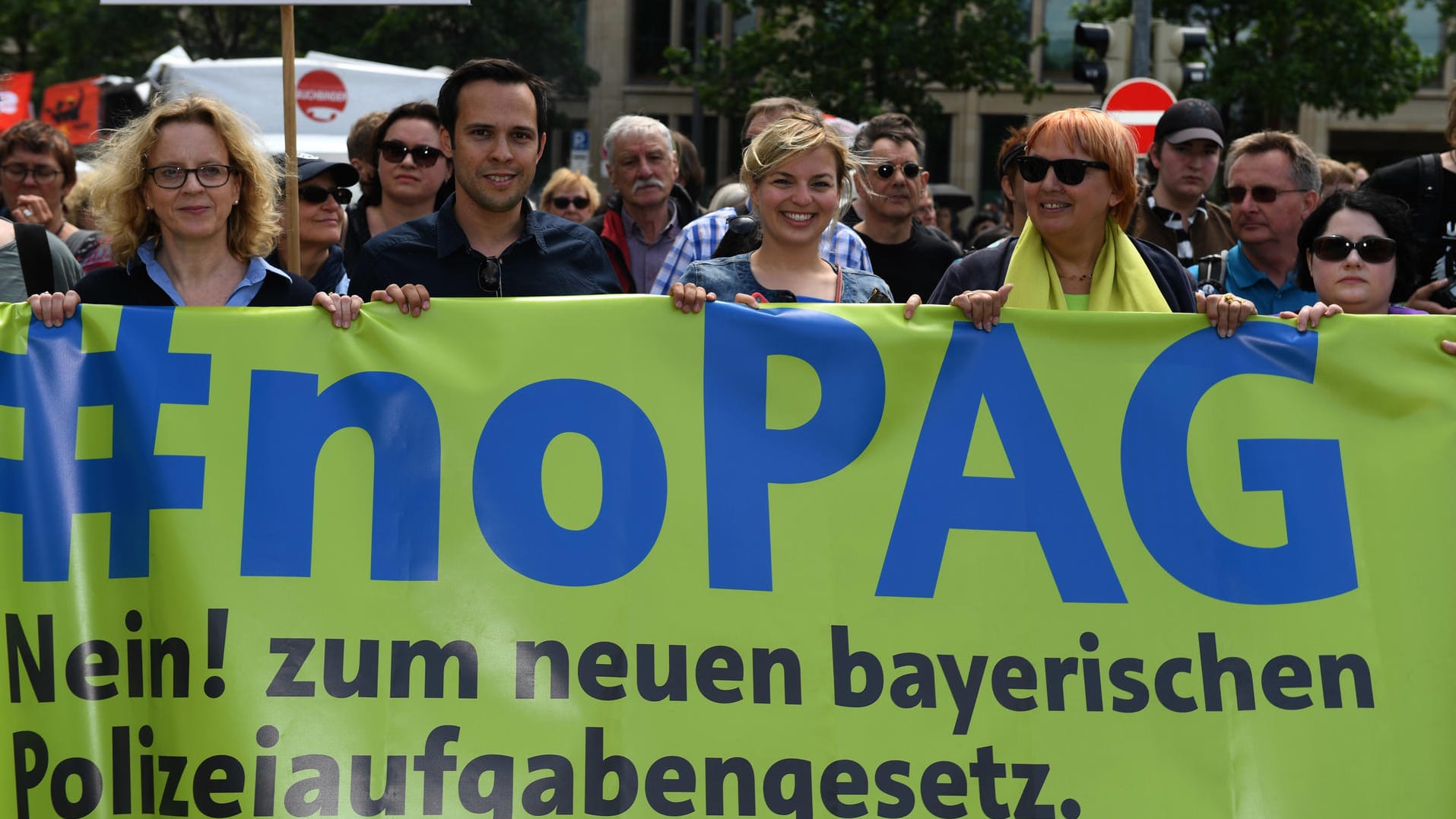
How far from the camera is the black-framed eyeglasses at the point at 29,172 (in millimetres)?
6234

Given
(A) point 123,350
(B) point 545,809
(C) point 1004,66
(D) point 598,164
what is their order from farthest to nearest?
(D) point 598,164
(C) point 1004,66
(A) point 123,350
(B) point 545,809

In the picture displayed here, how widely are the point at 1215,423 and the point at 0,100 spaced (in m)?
13.0

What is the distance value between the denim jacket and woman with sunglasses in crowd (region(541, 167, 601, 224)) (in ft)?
12.9

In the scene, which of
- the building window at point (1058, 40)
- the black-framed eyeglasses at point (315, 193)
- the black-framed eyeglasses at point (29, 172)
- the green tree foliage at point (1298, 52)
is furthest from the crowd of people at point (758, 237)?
the building window at point (1058, 40)

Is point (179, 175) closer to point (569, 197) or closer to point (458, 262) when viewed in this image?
point (458, 262)

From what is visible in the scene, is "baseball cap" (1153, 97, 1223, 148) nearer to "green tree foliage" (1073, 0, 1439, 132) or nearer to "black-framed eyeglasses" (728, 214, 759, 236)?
"black-framed eyeglasses" (728, 214, 759, 236)

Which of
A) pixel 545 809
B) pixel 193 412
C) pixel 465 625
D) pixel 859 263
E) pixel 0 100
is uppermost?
pixel 0 100

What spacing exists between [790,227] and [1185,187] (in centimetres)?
215

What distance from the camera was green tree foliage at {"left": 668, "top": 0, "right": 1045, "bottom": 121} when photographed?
2550cm

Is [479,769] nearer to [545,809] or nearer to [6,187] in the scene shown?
[545,809]

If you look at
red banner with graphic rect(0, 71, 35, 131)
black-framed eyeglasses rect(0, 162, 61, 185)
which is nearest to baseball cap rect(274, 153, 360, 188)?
black-framed eyeglasses rect(0, 162, 61, 185)

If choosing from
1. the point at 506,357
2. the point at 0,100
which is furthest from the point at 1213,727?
the point at 0,100

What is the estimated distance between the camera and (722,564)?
3408 millimetres

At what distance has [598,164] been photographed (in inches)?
1382
